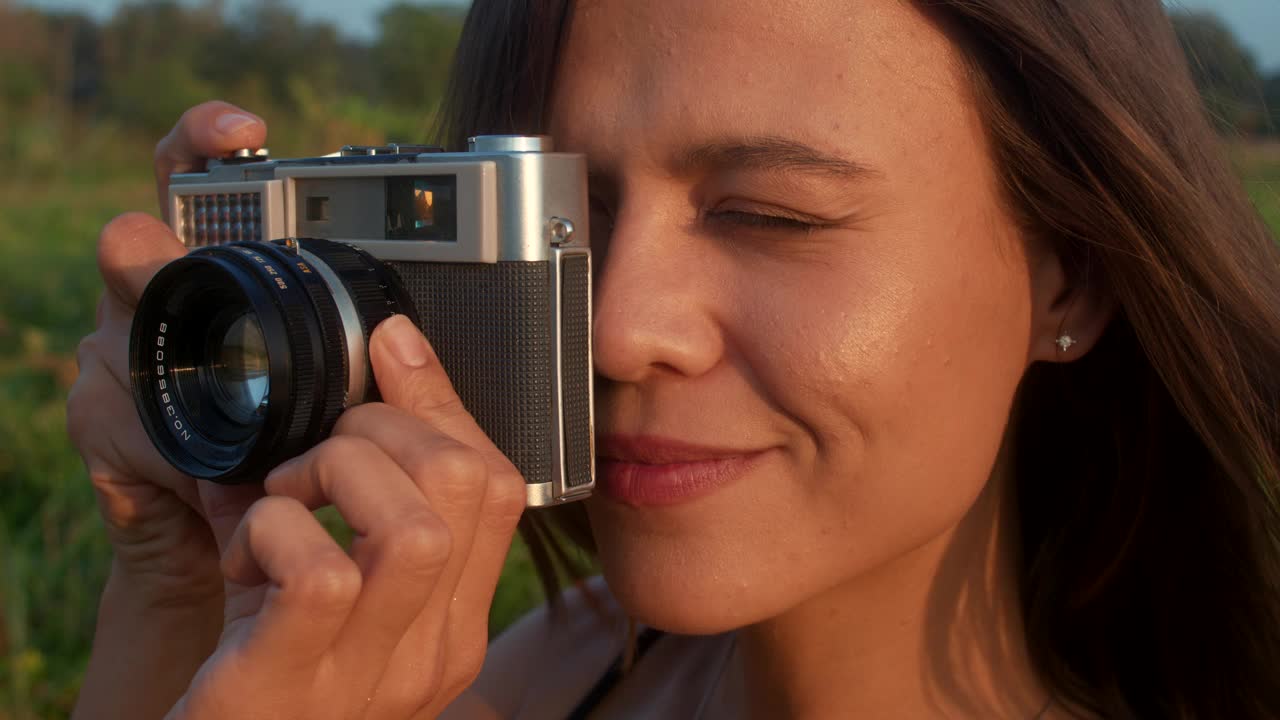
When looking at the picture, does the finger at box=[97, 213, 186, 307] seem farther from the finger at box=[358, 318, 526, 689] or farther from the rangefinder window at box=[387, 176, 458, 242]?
the finger at box=[358, 318, 526, 689]

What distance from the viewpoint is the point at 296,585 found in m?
1.08

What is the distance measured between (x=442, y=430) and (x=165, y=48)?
26118mm

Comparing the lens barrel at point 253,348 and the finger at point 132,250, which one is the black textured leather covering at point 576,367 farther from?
the finger at point 132,250

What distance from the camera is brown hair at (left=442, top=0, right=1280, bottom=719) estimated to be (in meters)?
1.40

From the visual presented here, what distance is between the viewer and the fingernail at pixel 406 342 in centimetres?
129

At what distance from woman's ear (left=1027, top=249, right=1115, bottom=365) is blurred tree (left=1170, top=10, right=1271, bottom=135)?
0.31 m

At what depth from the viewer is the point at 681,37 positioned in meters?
1.35

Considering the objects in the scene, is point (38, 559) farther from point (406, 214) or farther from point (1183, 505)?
point (1183, 505)

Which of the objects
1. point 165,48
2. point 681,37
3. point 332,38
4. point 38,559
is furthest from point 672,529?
point 332,38

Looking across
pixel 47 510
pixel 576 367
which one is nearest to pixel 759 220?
pixel 576 367

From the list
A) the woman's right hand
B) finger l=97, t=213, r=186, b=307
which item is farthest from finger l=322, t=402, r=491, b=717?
the woman's right hand

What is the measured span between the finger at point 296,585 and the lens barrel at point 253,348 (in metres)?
0.15

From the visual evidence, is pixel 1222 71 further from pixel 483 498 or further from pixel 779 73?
pixel 483 498

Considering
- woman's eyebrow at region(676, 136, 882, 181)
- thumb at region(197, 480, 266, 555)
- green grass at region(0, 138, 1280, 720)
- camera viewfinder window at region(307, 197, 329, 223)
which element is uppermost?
woman's eyebrow at region(676, 136, 882, 181)
